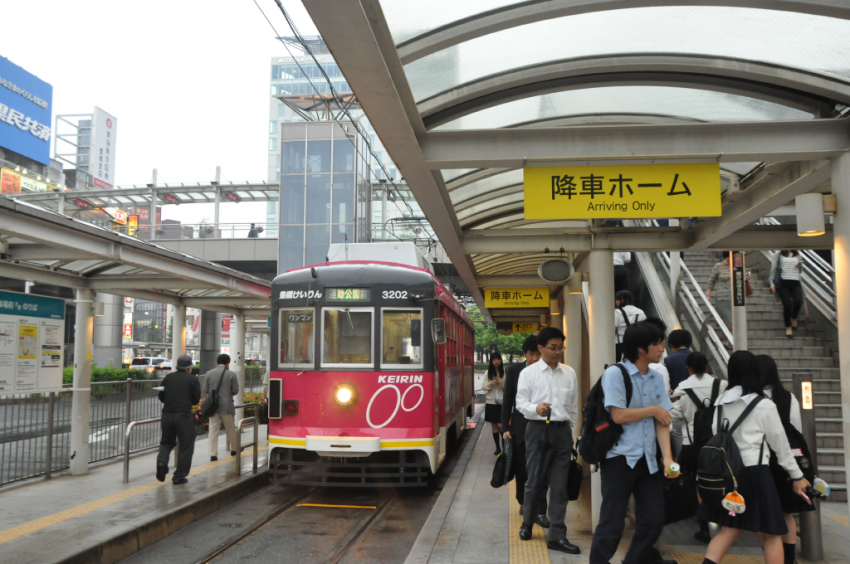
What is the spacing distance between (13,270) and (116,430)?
370 cm

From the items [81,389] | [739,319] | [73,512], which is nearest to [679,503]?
[739,319]

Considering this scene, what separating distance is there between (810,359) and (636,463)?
6.40m

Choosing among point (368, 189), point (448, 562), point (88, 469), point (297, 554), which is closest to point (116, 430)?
point (88, 469)

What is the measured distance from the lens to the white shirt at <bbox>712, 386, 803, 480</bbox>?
4059mm

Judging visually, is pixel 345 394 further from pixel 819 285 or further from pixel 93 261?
pixel 819 285

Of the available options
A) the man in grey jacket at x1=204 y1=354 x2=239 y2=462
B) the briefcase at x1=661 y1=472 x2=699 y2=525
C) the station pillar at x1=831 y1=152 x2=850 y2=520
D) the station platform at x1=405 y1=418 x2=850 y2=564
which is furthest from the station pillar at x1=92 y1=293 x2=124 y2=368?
the station pillar at x1=831 y1=152 x2=850 y2=520

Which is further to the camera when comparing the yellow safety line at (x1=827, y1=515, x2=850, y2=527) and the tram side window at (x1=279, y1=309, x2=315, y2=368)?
the tram side window at (x1=279, y1=309, x2=315, y2=368)

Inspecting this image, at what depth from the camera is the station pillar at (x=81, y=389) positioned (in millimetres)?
9359

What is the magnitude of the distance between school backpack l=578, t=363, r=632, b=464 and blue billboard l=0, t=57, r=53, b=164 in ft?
146

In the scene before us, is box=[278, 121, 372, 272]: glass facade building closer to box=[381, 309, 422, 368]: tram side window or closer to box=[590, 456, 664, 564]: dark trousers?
box=[381, 309, 422, 368]: tram side window

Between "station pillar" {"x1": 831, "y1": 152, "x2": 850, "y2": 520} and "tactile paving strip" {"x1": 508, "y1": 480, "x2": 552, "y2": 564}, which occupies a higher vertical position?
"station pillar" {"x1": 831, "y1": 152, "x2": 850, "y2": 520}

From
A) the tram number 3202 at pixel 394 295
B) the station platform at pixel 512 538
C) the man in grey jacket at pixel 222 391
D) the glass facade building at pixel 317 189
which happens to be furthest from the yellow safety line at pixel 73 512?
the glass facade building at pixel 317 189

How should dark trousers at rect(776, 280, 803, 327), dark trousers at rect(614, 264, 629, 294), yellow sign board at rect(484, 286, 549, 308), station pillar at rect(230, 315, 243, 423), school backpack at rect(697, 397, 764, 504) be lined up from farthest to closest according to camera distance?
station pillar at rect(230, 315, 243, 423) → yellow sign board at rect(484, 286, 549, 308) → dark trousers at rect(614, 264, 629, 294) → dark trousers at rect(776, 280, 803, 327) → school backpack at rect(697, 397, 764, 504)

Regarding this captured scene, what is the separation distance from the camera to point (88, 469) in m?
9.73
